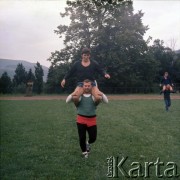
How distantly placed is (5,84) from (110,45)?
17.0m

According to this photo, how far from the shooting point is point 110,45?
155 ft

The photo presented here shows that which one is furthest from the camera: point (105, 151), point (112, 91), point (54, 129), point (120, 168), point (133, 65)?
point (133, 65)

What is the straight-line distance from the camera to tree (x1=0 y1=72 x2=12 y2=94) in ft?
116

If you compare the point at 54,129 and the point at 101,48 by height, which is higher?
the point at 101,48

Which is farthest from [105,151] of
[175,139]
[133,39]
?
[133,39]

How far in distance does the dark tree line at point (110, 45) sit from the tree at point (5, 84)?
7.04 metres

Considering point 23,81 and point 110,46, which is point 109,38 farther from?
point 23,81

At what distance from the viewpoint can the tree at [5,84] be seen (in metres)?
35.2

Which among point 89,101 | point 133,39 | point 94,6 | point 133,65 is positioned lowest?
point 89,101

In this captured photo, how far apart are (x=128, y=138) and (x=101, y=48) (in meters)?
38.1

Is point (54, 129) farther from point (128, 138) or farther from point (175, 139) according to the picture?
point (175, 139)

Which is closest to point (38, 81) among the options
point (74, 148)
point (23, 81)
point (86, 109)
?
point (23, 81)

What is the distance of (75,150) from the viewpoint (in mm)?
8602

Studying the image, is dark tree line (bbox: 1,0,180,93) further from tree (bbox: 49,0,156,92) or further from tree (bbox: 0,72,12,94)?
tree (bbox: 0,72,12,94)
